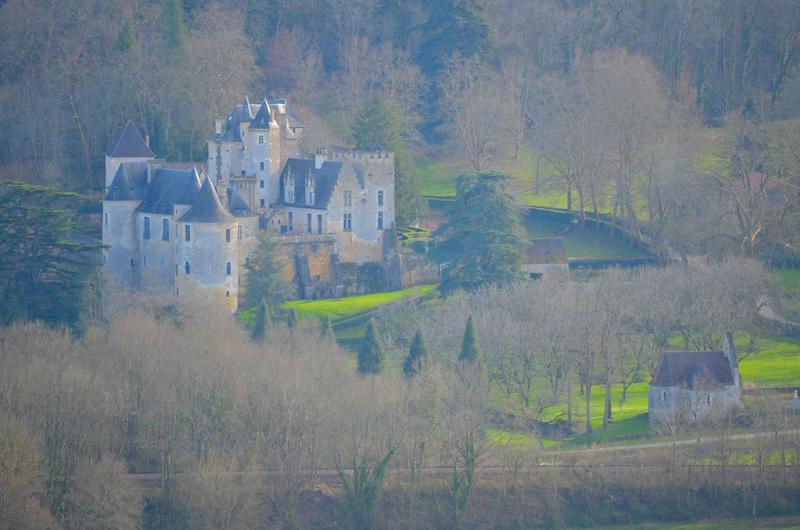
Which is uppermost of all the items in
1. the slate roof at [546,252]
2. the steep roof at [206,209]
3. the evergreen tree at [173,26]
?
the evergreen tree at [173,26]

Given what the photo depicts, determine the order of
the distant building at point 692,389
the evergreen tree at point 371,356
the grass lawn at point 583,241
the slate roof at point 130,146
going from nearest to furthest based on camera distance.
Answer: the distant building at point 692,389 < the evergreen tree at point 371,356 < the slate roof at point 130,146 < the grass lawn at point 583,241

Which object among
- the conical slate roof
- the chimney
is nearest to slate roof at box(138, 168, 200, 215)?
the conical slate roof

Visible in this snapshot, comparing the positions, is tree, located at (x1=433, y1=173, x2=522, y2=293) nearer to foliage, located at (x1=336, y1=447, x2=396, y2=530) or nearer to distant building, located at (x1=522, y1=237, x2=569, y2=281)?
distant building, located at (x1=522, y1=237, x2=569, y2=281)

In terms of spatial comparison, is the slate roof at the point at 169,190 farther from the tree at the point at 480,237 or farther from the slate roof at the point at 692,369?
the slate roof at the point at 692,369

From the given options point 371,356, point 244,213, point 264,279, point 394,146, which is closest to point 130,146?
point 244,213

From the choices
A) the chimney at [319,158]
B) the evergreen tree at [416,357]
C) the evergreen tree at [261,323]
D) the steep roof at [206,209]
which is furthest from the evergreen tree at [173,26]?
the evergreen tree at [416,357]

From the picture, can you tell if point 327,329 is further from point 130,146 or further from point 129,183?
point 130,146
